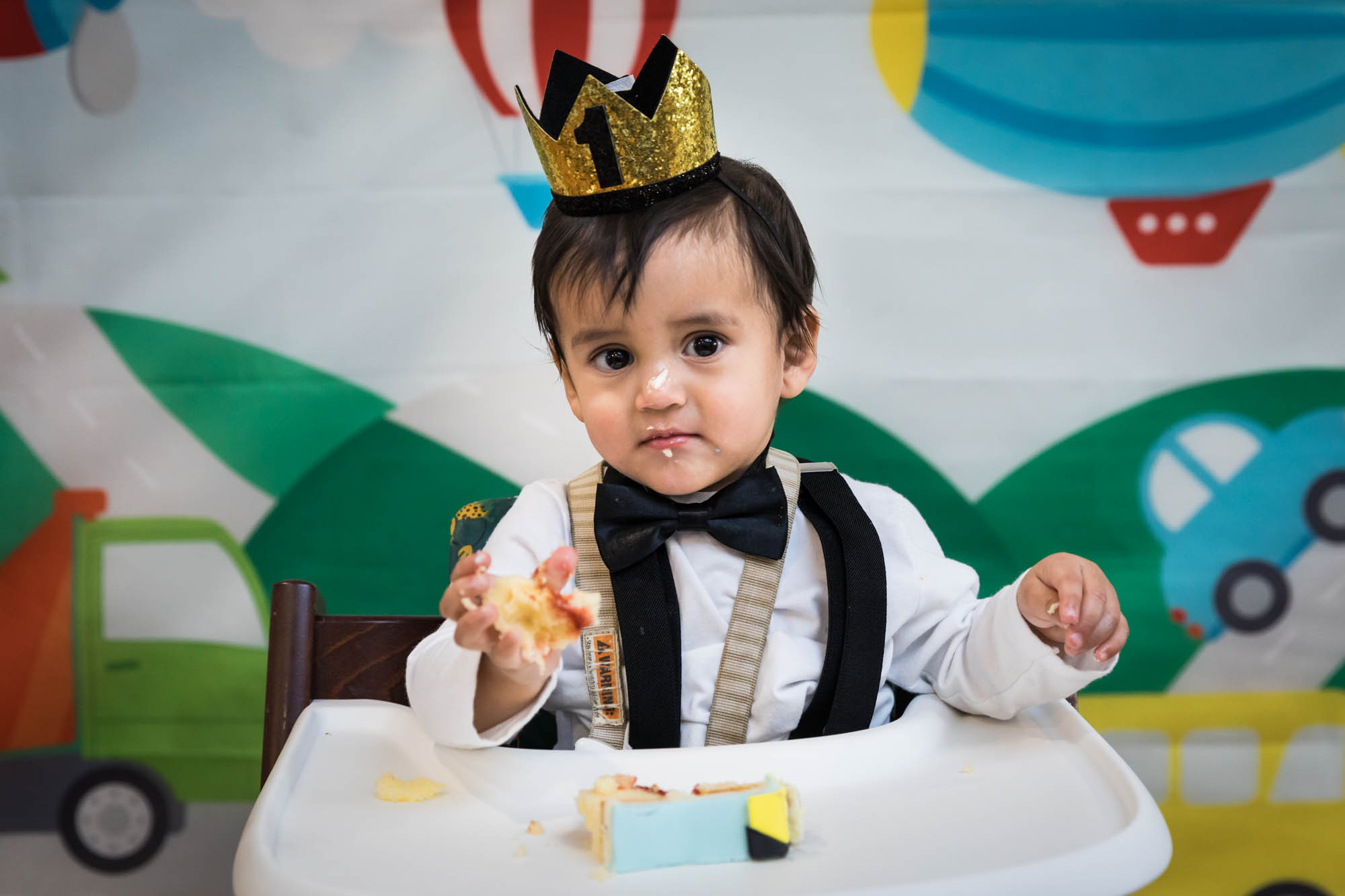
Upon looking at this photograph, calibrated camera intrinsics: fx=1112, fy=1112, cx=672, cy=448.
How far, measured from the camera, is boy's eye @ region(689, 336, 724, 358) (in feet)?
3.31

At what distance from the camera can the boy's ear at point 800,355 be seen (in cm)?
111

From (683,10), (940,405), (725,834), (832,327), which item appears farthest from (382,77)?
(725,834)

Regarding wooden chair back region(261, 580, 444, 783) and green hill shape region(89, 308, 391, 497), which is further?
green hill shape region(89, 308, 391, 497)

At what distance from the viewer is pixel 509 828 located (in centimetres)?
80

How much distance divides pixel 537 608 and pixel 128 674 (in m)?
0.99

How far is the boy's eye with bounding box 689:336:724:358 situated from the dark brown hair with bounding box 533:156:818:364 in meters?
0.07

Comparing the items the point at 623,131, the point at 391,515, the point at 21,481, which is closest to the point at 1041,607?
the point at 623,131

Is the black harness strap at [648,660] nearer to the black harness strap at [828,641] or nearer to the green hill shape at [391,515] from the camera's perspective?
the black harness strap at [828,641]

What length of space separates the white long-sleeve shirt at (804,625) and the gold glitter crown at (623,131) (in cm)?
31

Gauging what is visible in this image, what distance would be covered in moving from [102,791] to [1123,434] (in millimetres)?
1490

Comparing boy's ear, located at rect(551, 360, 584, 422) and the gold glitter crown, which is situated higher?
the gold glitter crown

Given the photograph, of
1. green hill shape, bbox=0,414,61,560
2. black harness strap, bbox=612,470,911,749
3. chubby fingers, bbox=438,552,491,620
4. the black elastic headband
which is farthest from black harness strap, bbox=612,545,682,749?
green hill shape, bbox=0,414,61,560

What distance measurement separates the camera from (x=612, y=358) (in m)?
1.02

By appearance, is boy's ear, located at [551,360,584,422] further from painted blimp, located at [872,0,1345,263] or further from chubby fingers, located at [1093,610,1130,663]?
painted blimp, located at [872,0,1345,263]
